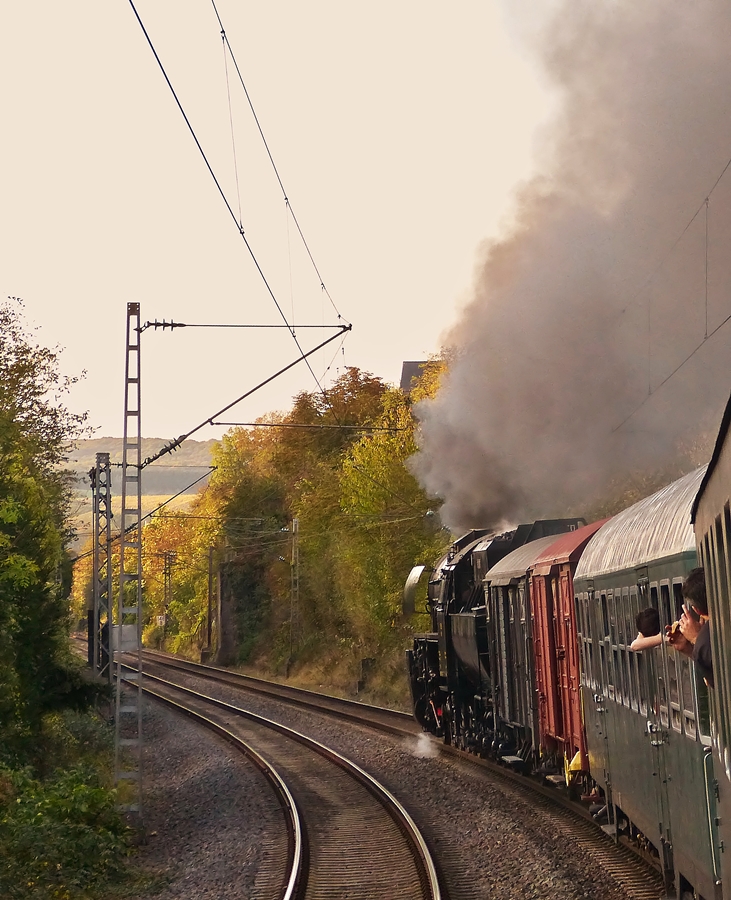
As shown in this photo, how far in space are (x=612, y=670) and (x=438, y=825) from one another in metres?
5.19

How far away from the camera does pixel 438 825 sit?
525 inches

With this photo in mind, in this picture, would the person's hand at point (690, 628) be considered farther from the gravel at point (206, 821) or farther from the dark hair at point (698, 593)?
the gravel at point (206, 821)

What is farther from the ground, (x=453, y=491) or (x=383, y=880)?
(x=453, y=491)

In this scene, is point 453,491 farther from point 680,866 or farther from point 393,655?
point 680,866

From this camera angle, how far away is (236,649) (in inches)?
2314

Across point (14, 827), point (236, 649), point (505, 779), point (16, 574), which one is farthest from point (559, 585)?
point (236, 649)

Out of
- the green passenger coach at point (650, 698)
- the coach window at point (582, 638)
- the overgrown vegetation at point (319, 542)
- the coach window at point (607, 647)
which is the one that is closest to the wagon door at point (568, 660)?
the coach window at point (582, 638)

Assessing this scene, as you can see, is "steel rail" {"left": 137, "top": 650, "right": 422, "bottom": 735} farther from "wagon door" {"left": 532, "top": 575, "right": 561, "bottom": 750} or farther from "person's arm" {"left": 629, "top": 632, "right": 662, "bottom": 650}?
"person's arm" {"left": 629, "top": 632, "right": 662, "bottom": 650}

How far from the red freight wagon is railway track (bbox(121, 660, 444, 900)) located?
2050 millimetres

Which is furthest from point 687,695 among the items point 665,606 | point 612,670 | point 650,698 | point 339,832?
point 339,832

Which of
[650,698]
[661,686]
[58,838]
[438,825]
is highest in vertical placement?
[661,686]

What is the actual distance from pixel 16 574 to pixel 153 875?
8886 millimetres

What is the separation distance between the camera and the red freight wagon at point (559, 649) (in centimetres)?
1183

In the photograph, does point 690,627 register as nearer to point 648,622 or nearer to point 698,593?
point 698,593
